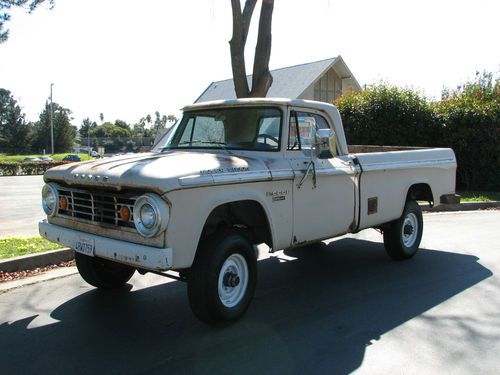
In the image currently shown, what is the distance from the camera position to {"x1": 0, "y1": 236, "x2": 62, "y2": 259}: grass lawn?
6398mm

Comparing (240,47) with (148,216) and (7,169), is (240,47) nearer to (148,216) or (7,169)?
(148,216)

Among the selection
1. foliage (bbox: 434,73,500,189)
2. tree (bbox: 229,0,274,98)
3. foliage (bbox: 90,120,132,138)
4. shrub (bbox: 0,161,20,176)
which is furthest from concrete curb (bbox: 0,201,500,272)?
foliage (bbox: 90,120,132,138)

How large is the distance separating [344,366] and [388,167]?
3217 mm

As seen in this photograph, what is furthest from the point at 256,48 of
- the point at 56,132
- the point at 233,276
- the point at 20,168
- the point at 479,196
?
the point at 56,132

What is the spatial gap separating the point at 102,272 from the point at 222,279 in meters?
1.64

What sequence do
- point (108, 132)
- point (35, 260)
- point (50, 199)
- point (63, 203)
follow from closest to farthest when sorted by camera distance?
point (63, 203)
point (50, 199)
point (35, 260)
point (108, 132)

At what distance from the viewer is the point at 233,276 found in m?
4.35

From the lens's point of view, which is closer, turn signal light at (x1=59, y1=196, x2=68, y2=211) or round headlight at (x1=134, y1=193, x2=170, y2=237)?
round headlight at (x1=134, y1=193, x2=170, y2=237)

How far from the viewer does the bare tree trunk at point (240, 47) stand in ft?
32.3

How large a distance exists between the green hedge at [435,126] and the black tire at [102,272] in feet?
34.0

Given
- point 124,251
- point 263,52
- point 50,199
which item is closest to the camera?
point 124,251

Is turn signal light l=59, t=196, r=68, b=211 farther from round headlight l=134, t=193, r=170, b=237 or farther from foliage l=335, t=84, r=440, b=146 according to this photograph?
foliage l=335, t=84, r=440, b=146

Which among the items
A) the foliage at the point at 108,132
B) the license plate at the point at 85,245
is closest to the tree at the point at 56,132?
the foliage at the point at 108,132

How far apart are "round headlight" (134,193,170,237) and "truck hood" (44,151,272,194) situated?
86mm
